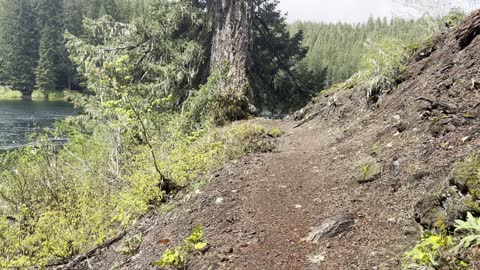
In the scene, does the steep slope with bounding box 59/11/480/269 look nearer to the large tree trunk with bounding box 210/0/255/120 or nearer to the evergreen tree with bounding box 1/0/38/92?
the large tree trunk with bounding box 210/0/255/120

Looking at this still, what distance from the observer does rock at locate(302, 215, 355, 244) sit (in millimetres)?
3074

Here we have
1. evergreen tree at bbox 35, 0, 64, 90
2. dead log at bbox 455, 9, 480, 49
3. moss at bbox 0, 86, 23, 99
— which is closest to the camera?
dead log at bbox 455, 9, 480, 49

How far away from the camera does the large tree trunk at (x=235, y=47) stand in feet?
31.9

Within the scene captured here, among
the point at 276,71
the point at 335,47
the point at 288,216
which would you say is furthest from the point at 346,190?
the point at 335,47

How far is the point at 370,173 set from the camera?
3.80 m

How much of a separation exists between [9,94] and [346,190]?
172ft

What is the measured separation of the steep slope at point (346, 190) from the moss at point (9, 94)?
1938 inches

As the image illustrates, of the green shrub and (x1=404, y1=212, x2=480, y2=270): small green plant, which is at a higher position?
(x1=404, y1=212, x2=480, y2=270): small green plant

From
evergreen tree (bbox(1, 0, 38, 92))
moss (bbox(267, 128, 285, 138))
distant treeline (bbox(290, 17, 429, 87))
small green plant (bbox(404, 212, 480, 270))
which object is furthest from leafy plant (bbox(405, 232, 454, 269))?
evergreen tree (bbox(1, 0, 38, 92))

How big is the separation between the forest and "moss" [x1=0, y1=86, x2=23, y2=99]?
1621 inches

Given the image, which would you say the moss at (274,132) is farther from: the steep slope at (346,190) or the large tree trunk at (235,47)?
the large tree trunk at (235,47)

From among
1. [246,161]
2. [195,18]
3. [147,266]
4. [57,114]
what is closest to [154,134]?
[246,161]

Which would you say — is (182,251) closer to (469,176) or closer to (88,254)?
(88,254)

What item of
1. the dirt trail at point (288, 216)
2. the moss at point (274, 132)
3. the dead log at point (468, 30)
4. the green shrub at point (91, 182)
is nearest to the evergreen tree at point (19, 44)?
the green shrub at point (91, 182)
